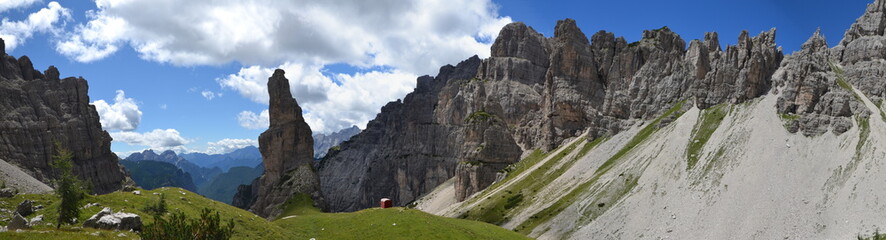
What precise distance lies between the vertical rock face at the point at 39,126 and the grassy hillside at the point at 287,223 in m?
138

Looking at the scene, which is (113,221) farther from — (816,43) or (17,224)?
(816,43)

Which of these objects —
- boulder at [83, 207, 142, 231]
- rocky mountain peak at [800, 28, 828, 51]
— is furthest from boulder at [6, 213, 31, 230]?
rocky mountain peak at [800, 28, 828, 51]

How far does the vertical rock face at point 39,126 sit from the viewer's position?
554ft

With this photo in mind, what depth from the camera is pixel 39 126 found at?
17912 centimetres

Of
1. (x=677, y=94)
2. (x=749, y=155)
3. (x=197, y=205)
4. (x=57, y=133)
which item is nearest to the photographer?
(x=197, y=205)

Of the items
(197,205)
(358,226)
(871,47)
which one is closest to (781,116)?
(871,47)

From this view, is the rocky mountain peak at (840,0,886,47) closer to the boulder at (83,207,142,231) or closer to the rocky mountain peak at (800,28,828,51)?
the rocky mountain peak at (800,28,828,51)

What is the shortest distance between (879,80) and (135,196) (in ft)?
519

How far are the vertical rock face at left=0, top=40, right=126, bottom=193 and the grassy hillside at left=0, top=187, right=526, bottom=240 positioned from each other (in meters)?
138

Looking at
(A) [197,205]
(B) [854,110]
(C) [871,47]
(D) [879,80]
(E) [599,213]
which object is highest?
(C) [871,47]

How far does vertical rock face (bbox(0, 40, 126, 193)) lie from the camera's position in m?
169

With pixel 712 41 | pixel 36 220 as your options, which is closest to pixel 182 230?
pixel 36 220

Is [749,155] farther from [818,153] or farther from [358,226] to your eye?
[358,226]

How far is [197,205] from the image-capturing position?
5969 cm
